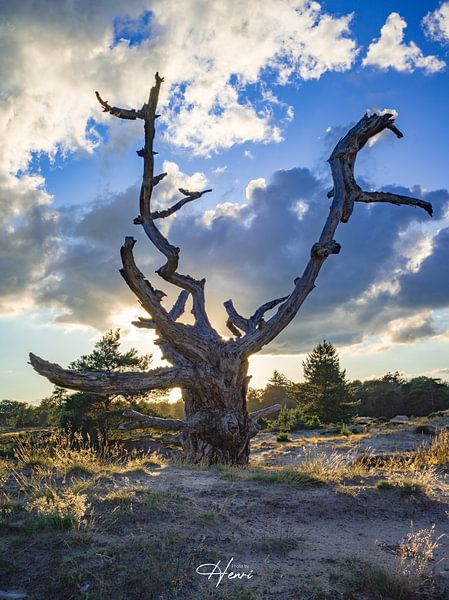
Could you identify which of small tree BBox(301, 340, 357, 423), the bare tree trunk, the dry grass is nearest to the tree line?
small tree BBox(301, 340, 357, 423)

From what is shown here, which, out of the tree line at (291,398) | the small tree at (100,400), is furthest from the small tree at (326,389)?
the small tree at (100,400)

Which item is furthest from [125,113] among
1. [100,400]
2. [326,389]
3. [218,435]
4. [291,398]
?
[291,398]

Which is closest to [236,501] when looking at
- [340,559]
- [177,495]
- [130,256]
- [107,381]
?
[177,495]

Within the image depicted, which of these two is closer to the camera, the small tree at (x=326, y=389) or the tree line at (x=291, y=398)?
the tree line at (x=291, y=398)

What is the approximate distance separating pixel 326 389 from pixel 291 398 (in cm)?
864

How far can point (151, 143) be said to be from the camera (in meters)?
9.34

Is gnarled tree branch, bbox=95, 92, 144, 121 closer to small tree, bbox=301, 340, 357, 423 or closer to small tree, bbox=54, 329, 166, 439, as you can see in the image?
small tree, bbox=54, 329, 166, 439

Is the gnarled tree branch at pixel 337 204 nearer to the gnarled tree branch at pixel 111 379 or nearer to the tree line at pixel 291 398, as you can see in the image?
the gnarled tree branch at pixel 111 379

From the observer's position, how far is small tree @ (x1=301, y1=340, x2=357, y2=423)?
3894 cm

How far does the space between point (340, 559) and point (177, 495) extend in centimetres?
229

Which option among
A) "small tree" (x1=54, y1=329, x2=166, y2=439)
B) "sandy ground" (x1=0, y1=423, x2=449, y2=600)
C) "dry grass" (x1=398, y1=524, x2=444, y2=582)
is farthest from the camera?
"small tree" (x1=54, y1=329, x2=166, y2=439)

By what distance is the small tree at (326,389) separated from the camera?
38.9m

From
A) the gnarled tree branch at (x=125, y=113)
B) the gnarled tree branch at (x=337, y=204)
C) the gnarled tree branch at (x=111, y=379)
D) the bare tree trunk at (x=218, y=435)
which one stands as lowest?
the bare tree trunk at (x=218, y=435)

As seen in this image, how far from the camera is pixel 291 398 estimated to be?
1874 inches
